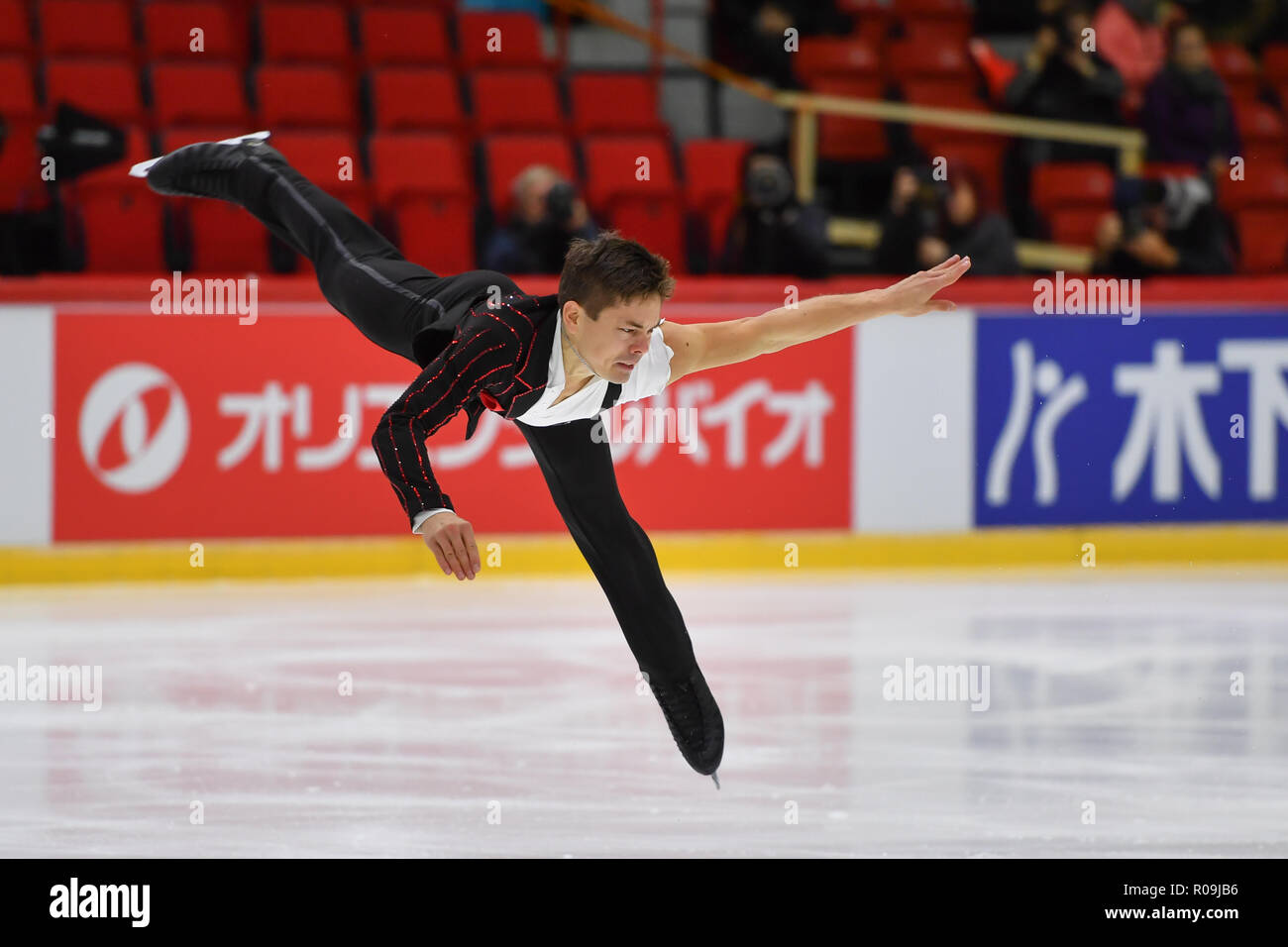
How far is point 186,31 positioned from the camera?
10.9m

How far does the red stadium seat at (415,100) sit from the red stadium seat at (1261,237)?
15.1 ft

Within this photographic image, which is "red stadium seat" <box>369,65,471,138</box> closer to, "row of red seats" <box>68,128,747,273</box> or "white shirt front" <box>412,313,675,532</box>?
"row of red seats" <box>68,128,747,273</box>

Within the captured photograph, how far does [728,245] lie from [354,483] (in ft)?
7.85

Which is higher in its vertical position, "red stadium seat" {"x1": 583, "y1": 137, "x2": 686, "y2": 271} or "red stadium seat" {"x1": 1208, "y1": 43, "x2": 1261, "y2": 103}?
"red stadium seat" {"x1": 1208, "y1": 43, "x2": 1261, "y2": 103}

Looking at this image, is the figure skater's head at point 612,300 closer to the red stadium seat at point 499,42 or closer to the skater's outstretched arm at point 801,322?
the skater's outstretched arm at point 801,322

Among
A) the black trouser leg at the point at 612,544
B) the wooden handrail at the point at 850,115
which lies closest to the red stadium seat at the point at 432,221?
the wooden handrail at the point at 850,115

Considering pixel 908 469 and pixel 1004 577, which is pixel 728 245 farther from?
pixel 1004 577

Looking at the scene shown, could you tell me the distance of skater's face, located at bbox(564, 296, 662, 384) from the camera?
4.55 metres

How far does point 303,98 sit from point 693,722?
6458 millimetres

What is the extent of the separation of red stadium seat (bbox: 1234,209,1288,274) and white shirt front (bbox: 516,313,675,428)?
7660mm

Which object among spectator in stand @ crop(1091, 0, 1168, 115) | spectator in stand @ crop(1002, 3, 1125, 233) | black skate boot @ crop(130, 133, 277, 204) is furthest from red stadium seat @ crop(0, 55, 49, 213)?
spectator in stand @ crop(1091, 0, 1168, 115)

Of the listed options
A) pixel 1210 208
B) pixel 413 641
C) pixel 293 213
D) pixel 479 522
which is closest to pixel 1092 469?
pixel 1210 208

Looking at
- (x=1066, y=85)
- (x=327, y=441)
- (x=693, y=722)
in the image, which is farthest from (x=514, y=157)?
(x=693, y=722)

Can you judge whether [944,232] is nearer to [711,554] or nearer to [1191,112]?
[711,554]
